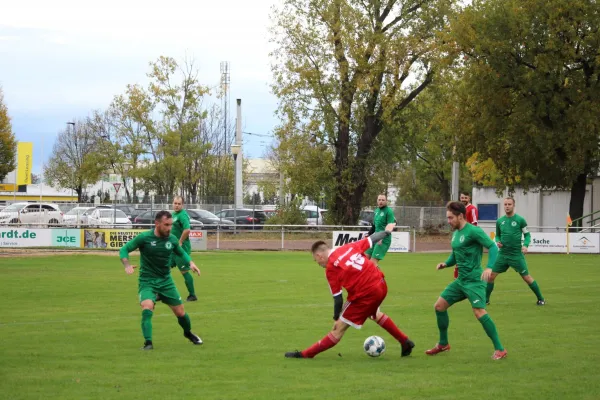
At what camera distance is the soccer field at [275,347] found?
27.0 feet

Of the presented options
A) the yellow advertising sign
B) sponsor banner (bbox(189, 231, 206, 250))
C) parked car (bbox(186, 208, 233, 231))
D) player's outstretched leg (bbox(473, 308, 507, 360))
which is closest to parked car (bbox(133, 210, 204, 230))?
parked car (bbox(186, 208, 233, 231))

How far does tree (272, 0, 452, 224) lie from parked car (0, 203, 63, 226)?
1510 centimetres

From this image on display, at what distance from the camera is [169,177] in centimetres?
5878

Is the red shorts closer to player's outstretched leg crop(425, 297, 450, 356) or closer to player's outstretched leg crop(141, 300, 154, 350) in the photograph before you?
player's outstretched leg crop(425, 297, 450, 356)

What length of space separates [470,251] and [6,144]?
6082 cm

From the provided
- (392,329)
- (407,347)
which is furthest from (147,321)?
(407,347)

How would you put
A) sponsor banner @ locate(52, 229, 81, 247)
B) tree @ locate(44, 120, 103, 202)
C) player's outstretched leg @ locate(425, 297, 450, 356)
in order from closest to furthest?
player's outstretched leg @ locate(425, 297, 450, 356) < sponsor banner @ locate(52, 229, 81, 247) < tree @ locate(44, 120, 103, 202)

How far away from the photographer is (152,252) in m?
10.8

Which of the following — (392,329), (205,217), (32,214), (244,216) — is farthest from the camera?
(244,216)

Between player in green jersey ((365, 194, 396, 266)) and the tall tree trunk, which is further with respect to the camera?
the tall tree trunk

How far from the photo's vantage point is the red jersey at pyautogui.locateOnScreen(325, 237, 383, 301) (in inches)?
375

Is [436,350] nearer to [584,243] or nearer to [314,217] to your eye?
[584,243]

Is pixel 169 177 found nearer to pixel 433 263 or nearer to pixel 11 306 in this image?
pixel 433 263

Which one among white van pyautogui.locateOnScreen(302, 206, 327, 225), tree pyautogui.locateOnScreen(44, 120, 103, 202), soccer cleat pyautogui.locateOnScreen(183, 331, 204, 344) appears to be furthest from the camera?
tree pyautogui.locateOnScreen(44, 120, 103, 202)
